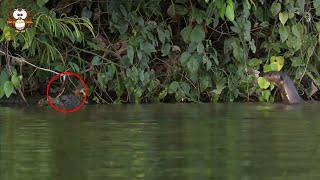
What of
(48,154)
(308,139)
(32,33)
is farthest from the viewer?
(32,33)

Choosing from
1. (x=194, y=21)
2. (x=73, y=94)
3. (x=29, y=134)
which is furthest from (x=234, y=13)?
(x=29, y=134)

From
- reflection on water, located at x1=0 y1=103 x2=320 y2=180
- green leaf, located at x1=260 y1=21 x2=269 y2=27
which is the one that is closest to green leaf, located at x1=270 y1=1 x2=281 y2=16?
green leaf, located at x1=260 y1=21 x2=269 y2=27

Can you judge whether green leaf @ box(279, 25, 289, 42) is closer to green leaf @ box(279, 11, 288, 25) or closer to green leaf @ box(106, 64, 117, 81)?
green leaf @ box(279, 11, 288, 25)

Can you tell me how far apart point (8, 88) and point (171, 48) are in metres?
1.34

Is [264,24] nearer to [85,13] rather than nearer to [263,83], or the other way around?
[263,83]

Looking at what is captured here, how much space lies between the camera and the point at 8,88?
5098mm

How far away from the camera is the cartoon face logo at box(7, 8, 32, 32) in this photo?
5238 mm

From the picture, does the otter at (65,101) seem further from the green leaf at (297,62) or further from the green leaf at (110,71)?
the green leaf at (297,62)

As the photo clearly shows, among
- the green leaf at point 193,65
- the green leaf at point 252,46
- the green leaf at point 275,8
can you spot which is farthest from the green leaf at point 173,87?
the green leaf at point 275,8

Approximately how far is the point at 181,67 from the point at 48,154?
332 centimetres

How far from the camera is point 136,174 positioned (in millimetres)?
2094

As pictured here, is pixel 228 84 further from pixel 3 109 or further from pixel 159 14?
pixel 3 109

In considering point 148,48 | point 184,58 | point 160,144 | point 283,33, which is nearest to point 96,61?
point 148,48

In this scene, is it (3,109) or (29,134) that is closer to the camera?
(29,134)
